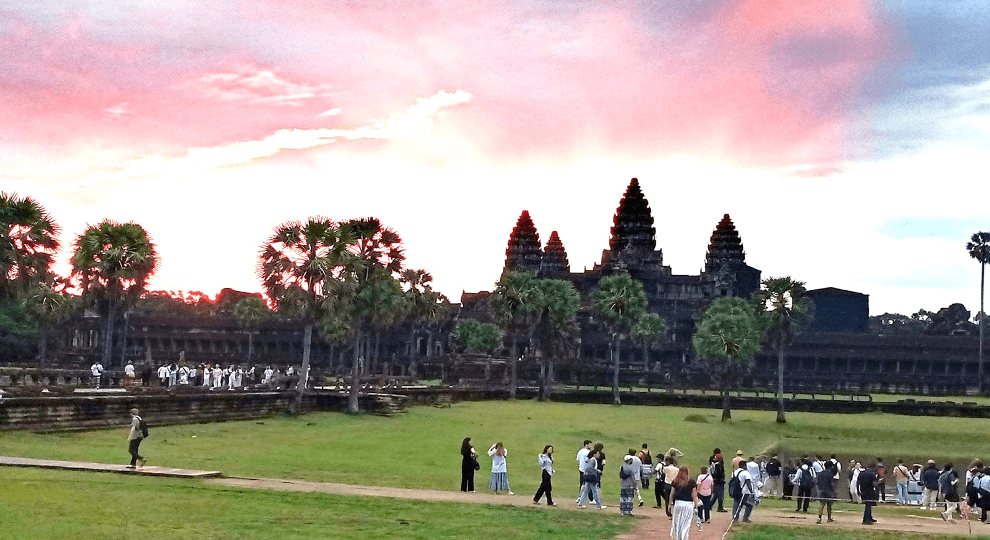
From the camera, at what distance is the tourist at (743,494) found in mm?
25875

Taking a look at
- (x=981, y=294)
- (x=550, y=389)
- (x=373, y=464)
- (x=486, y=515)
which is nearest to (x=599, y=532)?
(x=486, y=515)

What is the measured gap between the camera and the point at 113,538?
19.8 meters

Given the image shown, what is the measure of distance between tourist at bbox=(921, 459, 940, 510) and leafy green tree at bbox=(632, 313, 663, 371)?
65115mm

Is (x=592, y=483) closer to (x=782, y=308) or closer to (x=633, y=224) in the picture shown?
(x=782, y=308)

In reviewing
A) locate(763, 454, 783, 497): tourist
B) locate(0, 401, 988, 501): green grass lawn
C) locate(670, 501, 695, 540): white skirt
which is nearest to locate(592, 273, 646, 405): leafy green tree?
locate(0, 401, 988, 501): green grass lawn

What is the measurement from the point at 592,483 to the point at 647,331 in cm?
7653

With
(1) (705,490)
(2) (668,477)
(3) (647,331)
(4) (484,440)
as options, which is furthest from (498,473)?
(3) (647,331)

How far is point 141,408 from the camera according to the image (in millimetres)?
41562

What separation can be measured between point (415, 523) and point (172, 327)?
371 ft

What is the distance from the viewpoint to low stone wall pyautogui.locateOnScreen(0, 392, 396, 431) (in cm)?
3612

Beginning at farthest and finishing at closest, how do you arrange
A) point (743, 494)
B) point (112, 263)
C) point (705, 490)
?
point (112, 263), point (743, 494), point (705, 490)

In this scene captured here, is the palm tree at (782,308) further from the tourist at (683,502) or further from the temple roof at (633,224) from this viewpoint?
the temple roof at (633,224)

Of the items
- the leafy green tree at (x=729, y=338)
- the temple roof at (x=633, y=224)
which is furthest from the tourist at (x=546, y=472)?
the temple roof at (x=633, y=224)

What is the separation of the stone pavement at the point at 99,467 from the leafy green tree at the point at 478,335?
9988cm
